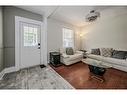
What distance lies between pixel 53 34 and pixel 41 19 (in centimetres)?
99

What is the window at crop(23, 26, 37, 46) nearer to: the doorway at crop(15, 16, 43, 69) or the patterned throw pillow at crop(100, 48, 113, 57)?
the doorway at crop(15, 16, 43, 69)

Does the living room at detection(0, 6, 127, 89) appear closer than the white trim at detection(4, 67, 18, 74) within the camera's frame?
Yes

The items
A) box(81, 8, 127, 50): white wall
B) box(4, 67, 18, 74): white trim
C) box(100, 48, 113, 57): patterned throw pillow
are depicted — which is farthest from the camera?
box(100, 48, 113, 57): patterned throw pillow

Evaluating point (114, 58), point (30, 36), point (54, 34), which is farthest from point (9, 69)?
point (114, 58)

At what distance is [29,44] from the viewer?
3270 millimetres

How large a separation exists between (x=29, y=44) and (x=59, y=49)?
161 cm

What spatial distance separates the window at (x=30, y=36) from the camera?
10.4ft

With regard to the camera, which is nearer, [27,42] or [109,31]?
[27,42]

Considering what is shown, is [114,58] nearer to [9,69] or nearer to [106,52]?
[106,52]

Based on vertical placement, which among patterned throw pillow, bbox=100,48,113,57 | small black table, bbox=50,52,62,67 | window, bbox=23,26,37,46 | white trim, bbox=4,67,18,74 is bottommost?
white trim, bbox=4,67,18,74

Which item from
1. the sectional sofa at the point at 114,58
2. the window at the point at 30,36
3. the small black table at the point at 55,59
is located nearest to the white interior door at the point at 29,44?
the window at the point at 30,36

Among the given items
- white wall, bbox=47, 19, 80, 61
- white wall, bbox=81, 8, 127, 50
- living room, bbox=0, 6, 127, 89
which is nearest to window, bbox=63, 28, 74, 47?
living room, bbox=0, 6, 127, 89

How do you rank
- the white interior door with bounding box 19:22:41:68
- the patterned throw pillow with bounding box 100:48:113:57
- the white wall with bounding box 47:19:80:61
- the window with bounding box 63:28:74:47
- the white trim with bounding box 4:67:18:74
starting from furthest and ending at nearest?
the window with bounding box 63:28:74:47
the white wall with bounding box 47:19:80:61
the patterned throw pillow with bounding box 100:48:113:57
the white interior door with bounding box 19:22:41:68
the white trim with bounding box 4:67:18:74

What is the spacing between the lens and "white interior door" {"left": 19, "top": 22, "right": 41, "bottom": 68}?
3.09 meters
